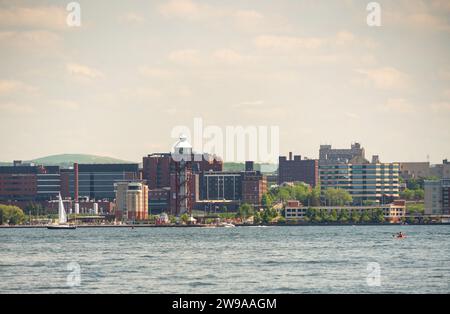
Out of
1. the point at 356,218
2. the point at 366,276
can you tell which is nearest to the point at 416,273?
the point at 366,276

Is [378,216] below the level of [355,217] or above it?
above

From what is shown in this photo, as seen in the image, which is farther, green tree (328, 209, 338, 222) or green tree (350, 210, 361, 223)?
green tree (350, 210, 361, 223)

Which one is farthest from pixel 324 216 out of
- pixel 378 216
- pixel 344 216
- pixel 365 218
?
pixel 378 216

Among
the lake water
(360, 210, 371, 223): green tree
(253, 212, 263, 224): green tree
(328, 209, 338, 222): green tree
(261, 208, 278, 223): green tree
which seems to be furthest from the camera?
(253, 212, 263, 224): green tree

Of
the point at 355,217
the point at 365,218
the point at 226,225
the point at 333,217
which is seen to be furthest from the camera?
the point at 355,217

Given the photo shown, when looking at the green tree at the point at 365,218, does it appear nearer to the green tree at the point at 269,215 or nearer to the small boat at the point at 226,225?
A: the green tree at the point at 269,215

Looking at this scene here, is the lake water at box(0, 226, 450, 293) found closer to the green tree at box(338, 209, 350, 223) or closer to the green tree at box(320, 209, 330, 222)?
the green tree at box(320, 209, 330, 222)

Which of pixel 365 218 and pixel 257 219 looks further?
pixel 257 219

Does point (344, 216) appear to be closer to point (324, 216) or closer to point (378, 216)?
point (324, 216)

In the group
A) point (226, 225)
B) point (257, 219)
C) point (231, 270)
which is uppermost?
point (257, 219)

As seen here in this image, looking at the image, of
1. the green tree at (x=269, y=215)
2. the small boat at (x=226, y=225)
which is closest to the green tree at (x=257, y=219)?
the green tree at (x=269, y=215)

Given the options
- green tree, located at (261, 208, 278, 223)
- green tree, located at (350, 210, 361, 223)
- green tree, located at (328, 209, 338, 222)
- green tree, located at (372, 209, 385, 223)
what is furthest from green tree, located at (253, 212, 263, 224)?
green tree, located at (372, 209, 385, 223)

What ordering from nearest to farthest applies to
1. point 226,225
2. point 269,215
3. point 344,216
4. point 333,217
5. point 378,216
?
1. point 226,225
2. point 333,217
3. point 269,215
4. point 344,216
5. point 378,216
